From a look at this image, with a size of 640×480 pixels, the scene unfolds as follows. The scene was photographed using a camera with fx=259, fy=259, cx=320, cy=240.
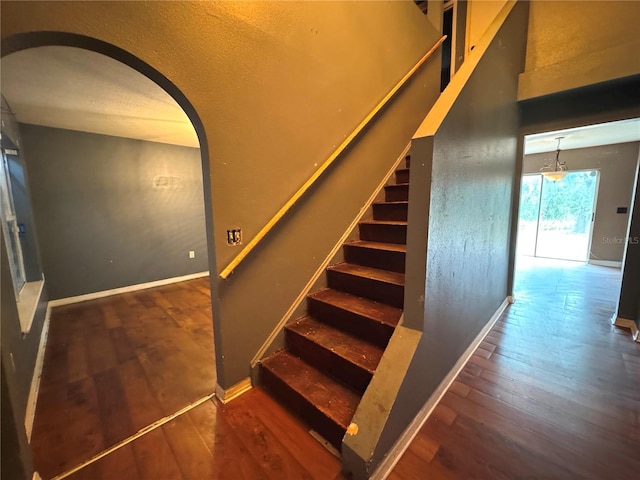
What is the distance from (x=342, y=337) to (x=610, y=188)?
7.05 metres

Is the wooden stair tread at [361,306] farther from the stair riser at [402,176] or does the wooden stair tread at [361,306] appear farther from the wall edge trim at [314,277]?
the stair riser at [402,176]

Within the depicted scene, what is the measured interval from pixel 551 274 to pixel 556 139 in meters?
2.46

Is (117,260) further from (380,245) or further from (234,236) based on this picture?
(380,245)

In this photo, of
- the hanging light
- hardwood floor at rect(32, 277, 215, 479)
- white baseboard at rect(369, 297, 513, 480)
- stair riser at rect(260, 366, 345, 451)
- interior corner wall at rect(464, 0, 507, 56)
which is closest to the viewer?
white baseboard at rect(369, 297, 513, 480)

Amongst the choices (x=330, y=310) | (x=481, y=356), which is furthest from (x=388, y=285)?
(x=481, y=356)

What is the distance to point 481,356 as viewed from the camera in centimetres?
222

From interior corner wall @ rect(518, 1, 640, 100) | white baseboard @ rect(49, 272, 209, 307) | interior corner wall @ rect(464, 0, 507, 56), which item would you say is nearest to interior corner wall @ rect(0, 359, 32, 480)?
white baseboard @ rect(49, 272, 209, 307)

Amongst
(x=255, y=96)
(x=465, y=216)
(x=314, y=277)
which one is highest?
(x=255, y=96)

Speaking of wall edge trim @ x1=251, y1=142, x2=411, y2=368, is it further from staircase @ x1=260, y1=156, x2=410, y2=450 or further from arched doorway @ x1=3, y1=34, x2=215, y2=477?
arched doorway @ x1=3, y1=34, x2=215, y2=477

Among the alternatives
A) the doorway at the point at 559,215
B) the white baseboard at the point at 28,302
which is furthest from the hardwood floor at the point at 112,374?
the doorway at the point at 559,215

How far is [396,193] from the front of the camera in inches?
105

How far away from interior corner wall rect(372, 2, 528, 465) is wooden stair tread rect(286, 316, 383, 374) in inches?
10.3

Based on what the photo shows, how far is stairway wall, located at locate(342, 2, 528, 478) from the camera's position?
1.28 metres

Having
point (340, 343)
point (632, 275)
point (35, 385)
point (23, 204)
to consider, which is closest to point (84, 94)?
point (23, 204)
